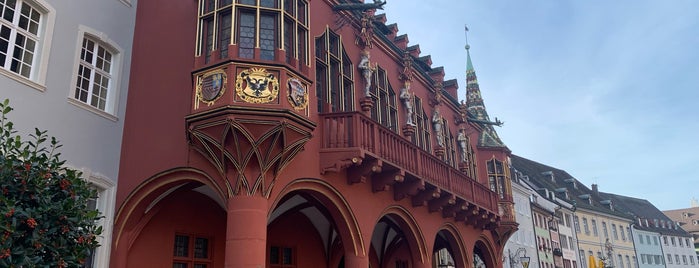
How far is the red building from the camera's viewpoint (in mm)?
11078

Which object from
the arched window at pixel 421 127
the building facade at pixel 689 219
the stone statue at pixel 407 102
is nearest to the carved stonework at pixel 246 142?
the stone statue at pixel 407 102

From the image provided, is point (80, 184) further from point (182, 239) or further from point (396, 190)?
point (396, 190)

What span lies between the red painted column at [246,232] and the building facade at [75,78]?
2.92 meters

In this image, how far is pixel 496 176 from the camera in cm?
2473

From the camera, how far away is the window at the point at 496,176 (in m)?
24.4

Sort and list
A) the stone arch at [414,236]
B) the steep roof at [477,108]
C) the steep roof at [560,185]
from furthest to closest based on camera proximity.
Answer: the steep roof at [560,185] < the steep roof at [477,108] < the stone arch at [414,236]

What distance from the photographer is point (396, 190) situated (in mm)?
15750

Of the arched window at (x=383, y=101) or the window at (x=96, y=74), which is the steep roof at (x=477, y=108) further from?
the window at (x=96, y=74)

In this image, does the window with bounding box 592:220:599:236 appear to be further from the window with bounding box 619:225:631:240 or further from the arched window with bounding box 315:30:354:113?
the arched window with bounding box 315:30:354:113

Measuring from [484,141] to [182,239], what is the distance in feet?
49.4

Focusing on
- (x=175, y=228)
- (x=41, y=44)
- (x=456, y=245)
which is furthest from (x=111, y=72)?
(x=456, y=245)

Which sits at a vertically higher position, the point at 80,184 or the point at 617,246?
the point at 617,246

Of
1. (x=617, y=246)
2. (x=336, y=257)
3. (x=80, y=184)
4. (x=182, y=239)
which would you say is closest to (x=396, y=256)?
(x=336, y=257)

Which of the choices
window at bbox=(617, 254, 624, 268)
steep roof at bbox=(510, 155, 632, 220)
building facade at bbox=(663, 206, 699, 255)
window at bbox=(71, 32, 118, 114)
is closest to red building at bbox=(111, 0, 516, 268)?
window at bbox=(71, 32, 118, 114)
